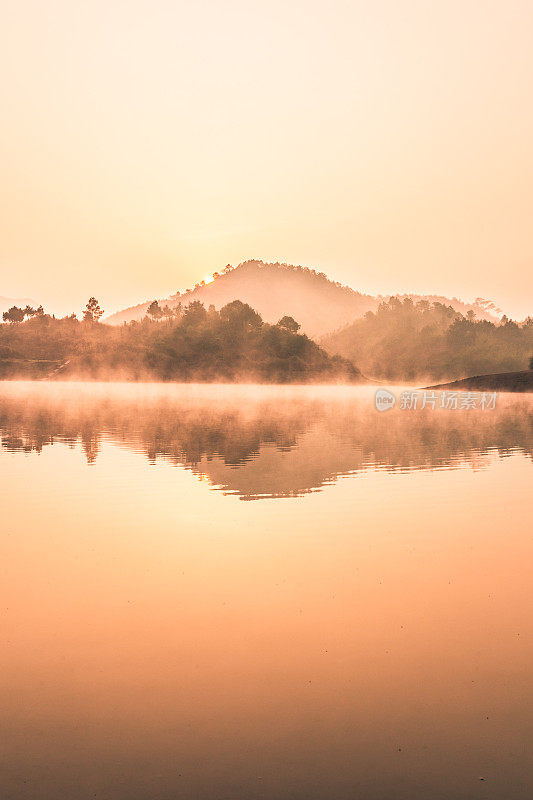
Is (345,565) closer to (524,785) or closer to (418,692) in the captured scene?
(418,692)

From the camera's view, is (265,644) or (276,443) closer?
(265,644)

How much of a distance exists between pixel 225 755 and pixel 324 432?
3440 centimetres

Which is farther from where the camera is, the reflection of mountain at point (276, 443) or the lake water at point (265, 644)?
the reflection of mountain at point (276, 443)

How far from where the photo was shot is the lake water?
560 centimetres

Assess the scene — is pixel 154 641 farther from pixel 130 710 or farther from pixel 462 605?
pixel 462 605

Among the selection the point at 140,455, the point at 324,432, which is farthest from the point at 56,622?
the point at 324,432

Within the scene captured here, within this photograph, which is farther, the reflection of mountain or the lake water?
the reflection of mountain

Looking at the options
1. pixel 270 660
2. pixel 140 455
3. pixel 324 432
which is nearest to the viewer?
pixel 270 660

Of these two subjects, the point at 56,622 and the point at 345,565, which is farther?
the point at 345,565

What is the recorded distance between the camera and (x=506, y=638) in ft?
27.5

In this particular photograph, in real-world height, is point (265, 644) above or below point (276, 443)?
below

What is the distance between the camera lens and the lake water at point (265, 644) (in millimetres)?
5598

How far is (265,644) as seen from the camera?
26.5ft

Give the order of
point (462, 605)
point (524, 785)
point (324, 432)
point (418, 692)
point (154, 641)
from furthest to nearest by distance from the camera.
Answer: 1. point (324, 432)
2. point (462, 605)
3. point (154, 641)
4. point (418, 692)
5. point (524, 785)
